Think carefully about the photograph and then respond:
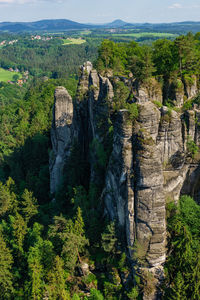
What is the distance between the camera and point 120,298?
2536cm

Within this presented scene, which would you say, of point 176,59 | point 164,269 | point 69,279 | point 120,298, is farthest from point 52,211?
point 176,59

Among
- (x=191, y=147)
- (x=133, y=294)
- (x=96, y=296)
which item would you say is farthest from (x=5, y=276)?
(x=191, y=147)

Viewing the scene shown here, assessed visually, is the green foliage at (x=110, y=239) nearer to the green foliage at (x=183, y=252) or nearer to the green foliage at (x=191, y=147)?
the green foliage at (x=183, y=252)

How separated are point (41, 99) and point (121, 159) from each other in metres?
69.2

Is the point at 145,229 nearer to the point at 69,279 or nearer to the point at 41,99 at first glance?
the point at 69,279

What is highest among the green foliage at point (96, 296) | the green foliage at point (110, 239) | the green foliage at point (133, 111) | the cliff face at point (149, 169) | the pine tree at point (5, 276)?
the green foliage at point (133, 111)

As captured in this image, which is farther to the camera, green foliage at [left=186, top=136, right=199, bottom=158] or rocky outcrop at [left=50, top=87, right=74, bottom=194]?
rocky outcrop at [left=50, top=87, right=74, bottom=194]

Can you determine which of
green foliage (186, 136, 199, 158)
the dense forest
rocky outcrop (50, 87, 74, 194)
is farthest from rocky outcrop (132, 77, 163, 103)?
rocky outcrop (50, 87, 74, 194)

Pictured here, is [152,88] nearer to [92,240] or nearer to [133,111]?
[133,111]

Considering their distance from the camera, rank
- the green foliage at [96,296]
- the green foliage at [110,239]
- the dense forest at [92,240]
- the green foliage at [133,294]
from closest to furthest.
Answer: the green foliage at [133,294] → the green foliage at [96,296] → the dense forest at [92,240] → the green foliage at [110,239]

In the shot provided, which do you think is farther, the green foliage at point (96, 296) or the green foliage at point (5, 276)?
the green foliage at point (5, 276)

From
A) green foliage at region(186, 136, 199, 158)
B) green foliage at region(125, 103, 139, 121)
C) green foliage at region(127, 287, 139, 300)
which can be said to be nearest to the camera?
green foliage at region(125, 103, 139, 121)

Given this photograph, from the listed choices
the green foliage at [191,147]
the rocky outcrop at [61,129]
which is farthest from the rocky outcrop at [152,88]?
the rocky outcrop at [61,129]

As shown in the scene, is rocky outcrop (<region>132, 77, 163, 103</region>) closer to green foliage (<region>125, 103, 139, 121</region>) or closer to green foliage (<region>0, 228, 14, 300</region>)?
green foliage (<region>125, 103, 139, 121</region>)
